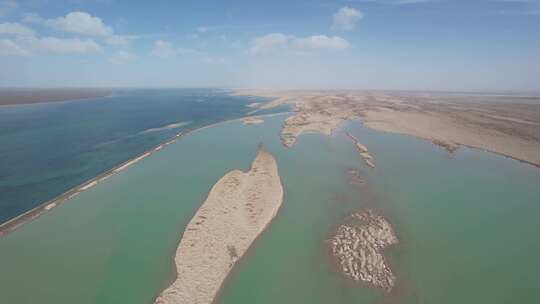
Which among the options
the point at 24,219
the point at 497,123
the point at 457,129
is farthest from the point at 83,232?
the point at 497,123

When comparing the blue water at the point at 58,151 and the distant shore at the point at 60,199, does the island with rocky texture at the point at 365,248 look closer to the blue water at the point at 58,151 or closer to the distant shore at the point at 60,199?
the distant shore at the point at 60,199

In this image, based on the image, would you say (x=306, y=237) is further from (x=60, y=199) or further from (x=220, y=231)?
(x=60, y=199)

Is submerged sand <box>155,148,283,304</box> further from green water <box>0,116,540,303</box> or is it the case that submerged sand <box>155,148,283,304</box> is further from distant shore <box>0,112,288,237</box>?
distant shore <box>0,112,288,237</box>

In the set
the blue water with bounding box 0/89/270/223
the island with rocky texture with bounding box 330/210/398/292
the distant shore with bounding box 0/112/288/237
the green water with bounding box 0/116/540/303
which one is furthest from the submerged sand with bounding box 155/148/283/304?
the blue water with bounding box 0/89/270/223

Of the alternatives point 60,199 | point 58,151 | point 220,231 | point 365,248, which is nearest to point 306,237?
point 365,248

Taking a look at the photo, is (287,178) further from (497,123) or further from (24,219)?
(497,123)
